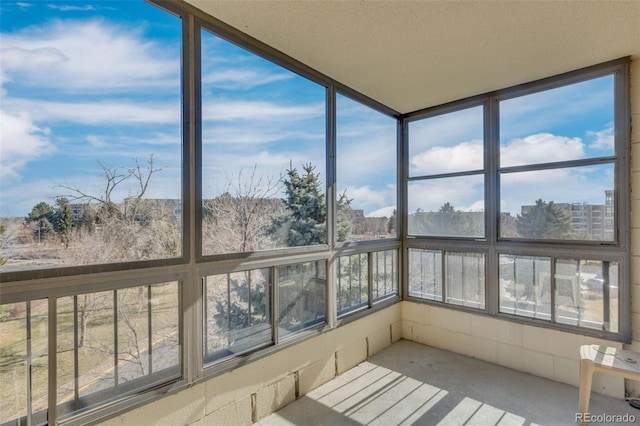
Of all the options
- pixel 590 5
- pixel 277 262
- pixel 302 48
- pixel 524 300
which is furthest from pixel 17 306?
pixel 524 300

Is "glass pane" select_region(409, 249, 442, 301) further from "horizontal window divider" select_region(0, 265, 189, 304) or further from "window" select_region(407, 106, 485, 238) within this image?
"horizontal window divider" select_region(0, 265, 189, 304)

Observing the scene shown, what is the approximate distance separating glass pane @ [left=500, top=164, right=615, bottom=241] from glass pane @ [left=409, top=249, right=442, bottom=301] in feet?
2.68

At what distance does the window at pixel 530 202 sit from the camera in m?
2.61

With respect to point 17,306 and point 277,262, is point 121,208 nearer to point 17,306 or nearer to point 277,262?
point 17,306

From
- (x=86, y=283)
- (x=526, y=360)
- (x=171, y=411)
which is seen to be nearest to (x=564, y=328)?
(x=526, y=360)

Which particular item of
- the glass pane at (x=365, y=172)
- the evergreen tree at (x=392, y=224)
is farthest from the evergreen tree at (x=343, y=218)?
the evergreen tree at (x=392, y=224)

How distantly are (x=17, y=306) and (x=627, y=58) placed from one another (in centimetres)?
446

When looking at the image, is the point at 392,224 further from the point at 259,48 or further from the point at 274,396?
the point at 259,48

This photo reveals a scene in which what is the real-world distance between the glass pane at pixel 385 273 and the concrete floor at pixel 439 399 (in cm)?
80

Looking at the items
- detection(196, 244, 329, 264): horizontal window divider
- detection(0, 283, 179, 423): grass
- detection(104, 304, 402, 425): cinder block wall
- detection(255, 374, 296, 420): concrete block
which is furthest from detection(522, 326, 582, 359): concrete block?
detection(0, 283, 179, 423): grass

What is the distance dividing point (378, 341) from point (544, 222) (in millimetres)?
2115

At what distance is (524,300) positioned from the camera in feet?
9.91

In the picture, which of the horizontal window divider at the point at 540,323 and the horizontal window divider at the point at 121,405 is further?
the horizontal window divider at the point at 540,323

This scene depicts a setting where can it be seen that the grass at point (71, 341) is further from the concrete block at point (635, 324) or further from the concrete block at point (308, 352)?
the concrete block at point (635, 324)
